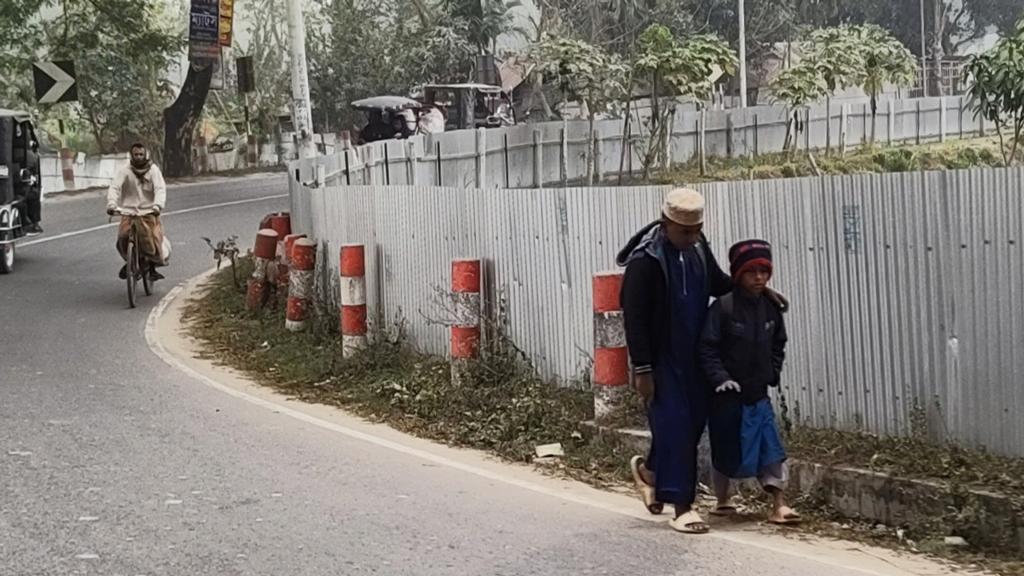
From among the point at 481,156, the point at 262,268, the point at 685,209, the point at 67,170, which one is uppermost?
the point at 67,170

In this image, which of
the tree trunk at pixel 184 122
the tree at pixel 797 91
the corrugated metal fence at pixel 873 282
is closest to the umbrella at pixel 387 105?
the tree trunk at pixel 184 122

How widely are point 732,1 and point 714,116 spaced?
95.8 feet

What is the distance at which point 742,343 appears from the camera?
245 inches

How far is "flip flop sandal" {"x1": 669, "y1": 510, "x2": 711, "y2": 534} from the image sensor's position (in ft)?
20.5

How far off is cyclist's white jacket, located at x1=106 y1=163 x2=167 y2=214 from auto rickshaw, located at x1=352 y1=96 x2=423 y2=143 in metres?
19.2

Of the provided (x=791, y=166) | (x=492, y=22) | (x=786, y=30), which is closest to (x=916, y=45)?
(x=786, y=30)

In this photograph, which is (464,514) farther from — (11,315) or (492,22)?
(492,22)

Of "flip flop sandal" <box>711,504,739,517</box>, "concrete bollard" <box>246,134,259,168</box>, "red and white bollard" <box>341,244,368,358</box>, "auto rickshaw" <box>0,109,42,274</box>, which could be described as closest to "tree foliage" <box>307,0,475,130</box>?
"concrete bollard" <box>246,134,259,168</box>

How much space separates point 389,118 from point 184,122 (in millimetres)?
6550

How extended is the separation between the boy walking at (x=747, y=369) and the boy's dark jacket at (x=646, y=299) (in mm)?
232

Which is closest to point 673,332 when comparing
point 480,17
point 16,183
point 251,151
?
point 16,183

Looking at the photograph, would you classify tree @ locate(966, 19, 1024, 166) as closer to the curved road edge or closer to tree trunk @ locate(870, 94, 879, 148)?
the curved road edge

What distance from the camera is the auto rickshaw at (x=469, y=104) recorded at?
37.9 metres

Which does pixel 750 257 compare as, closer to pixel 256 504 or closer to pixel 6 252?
pixel 256 504
